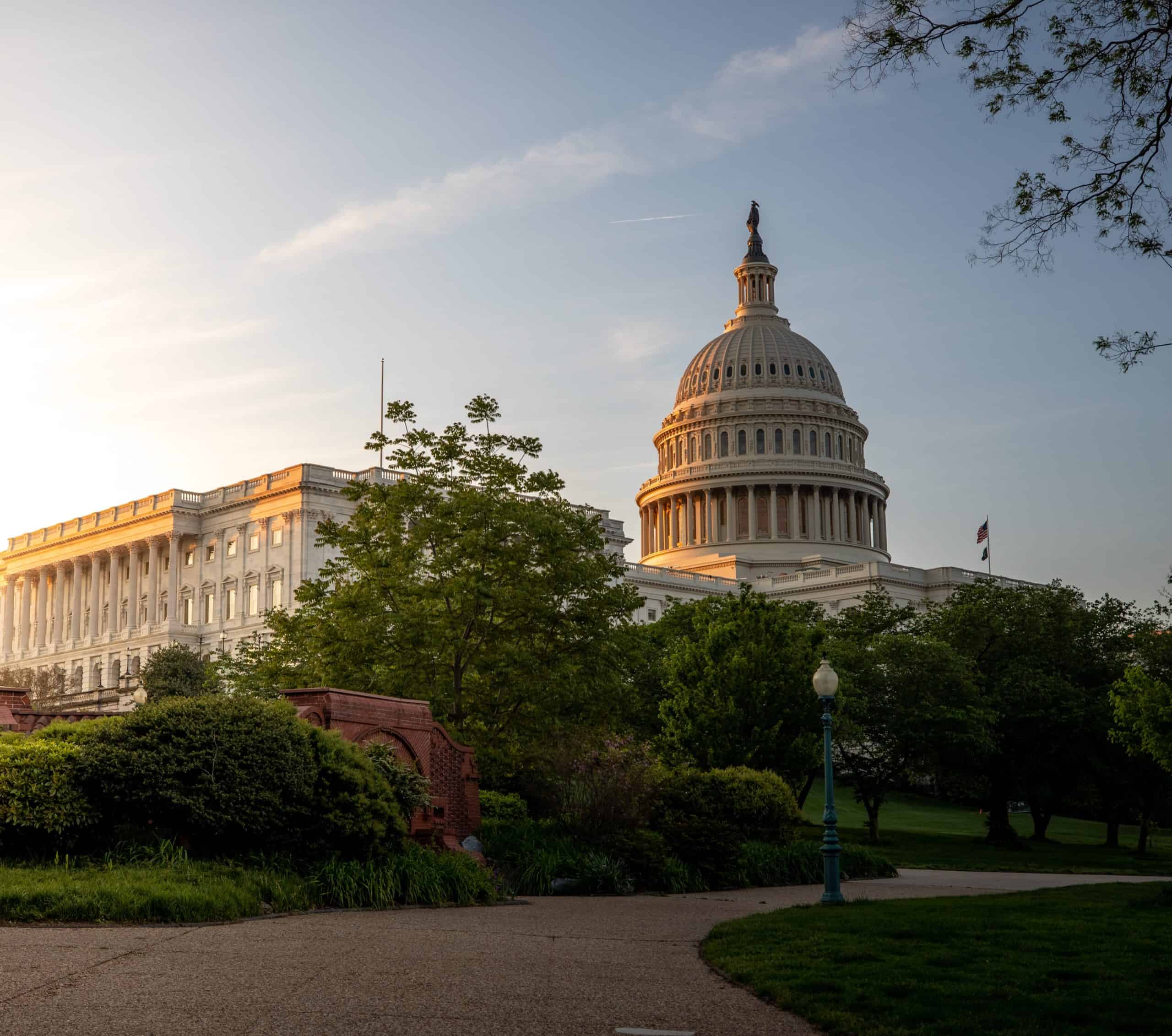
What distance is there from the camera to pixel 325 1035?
1120 cm

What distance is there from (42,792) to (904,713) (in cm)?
4354

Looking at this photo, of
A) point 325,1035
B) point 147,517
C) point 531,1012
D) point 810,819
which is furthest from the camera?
point 147,517

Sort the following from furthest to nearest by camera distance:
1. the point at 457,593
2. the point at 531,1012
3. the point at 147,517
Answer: the point at 147,517
the point at 457,593
the point at 531,1012

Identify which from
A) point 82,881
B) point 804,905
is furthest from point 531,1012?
point 804,905

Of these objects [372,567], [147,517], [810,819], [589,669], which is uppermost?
[147,517]

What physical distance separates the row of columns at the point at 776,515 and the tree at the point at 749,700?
4194 inches

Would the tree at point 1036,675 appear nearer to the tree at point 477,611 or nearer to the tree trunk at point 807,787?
the tree trunk at point 807,787

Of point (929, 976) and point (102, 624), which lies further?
point (102, 624)

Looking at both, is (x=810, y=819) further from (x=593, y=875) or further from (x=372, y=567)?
(x=593, y=875)

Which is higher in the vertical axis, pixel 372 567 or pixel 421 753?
pixel 372 567

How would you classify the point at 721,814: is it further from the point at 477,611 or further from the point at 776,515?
the point at 776,515

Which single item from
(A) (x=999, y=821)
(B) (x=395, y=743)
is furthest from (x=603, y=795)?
(A) (x=999, y=821)

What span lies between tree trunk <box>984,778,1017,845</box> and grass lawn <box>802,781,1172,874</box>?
2.48 ft

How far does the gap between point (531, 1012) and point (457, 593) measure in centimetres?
2388
